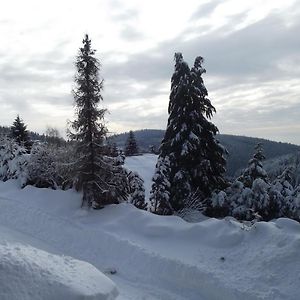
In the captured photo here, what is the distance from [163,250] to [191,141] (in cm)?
993

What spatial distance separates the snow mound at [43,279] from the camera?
8.47 m

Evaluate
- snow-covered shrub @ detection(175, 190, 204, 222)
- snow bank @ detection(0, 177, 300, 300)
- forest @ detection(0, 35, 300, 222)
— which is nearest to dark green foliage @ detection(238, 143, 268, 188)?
forest @ detection(0, 35, 300, 222)

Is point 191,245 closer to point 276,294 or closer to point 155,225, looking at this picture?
point 155,225

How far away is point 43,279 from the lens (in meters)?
8.84

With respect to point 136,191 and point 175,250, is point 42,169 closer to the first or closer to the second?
point 136,191

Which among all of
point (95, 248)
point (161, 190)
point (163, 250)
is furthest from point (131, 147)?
point (163, 250)

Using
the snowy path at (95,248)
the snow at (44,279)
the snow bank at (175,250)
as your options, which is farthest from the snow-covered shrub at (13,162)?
the snow at (44,279)

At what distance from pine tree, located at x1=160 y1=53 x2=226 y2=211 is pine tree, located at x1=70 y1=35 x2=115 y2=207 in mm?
5077

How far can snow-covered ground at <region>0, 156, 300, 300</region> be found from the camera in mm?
11531

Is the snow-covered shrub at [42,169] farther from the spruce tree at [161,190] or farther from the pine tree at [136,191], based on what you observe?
the spruce tree at [161,190]

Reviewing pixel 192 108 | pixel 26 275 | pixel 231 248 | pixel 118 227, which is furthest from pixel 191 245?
pixel 192 108

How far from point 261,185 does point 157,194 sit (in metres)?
5.77

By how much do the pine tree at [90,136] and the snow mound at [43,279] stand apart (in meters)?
9.56

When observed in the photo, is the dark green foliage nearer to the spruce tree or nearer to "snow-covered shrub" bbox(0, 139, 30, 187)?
the spruce tree
